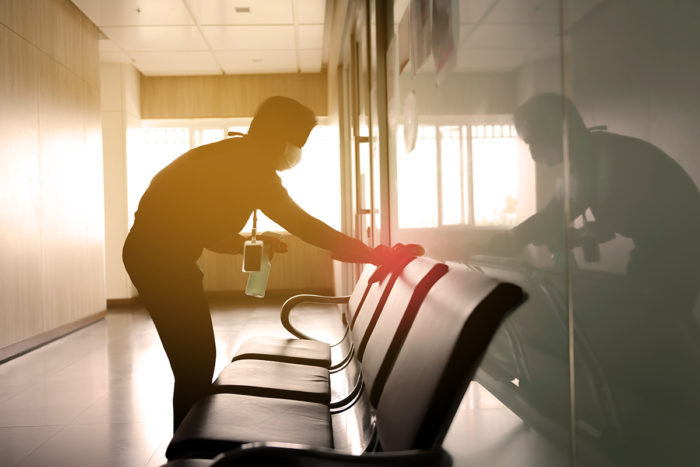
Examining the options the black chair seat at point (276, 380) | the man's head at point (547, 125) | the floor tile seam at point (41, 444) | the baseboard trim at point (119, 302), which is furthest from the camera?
the baseboard trim at point (119, 302)

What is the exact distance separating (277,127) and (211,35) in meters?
5.16

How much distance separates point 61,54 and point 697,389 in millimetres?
6202

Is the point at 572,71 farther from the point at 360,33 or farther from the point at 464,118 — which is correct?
the point at 360,33

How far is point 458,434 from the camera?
1.52m

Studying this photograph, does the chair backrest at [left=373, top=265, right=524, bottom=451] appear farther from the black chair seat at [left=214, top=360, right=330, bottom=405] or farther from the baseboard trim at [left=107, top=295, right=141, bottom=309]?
the baseboard trim at [left=107, top=295, right=141, bottom=309]

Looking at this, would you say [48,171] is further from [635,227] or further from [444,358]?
[635,227]

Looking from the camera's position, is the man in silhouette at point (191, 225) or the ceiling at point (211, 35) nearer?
the man in silhouette at point (191, 225)

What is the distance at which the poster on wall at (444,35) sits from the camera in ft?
5.15

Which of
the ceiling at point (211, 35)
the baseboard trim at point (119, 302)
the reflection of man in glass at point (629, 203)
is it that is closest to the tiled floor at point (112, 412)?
the reflection of man in glass at point (629, 203)

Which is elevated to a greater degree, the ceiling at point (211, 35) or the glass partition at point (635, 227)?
the ceiling at point (211, 35)

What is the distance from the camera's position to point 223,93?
28.8 feet

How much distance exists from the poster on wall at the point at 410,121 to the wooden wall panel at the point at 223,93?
6.51m

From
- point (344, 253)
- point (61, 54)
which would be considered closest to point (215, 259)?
point (61, 54)

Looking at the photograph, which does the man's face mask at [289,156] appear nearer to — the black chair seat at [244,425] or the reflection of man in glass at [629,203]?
the black chair seat at [244,425]
